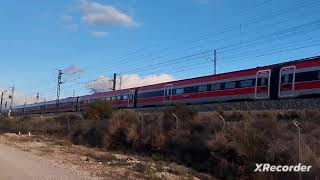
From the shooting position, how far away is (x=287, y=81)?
3048cm

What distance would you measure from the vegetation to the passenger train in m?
3.69

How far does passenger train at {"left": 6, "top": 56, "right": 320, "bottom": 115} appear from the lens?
95.1ft

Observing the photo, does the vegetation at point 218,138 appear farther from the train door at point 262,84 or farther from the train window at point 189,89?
the train window at point 189,89

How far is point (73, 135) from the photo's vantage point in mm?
46906

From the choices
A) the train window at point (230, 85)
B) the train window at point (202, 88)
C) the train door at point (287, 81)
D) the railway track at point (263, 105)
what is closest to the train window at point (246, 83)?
the train window at point (230, 85)

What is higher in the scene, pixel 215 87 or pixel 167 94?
pixel 215 87

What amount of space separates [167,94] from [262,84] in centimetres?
1445

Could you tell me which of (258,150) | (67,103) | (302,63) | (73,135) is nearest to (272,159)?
(258,150)

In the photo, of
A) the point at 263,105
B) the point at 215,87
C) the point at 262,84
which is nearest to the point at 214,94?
the point at 215,87

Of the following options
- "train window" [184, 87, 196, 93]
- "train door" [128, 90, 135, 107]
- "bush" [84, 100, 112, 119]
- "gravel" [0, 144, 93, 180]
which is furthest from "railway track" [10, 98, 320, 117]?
"train door" [128, 90, 135, 107]

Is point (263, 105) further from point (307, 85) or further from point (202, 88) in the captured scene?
point (202, 88)

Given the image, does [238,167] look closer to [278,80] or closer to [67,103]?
[278,80]

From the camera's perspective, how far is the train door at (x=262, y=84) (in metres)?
32.0

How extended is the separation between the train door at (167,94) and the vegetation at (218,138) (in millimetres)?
6392
